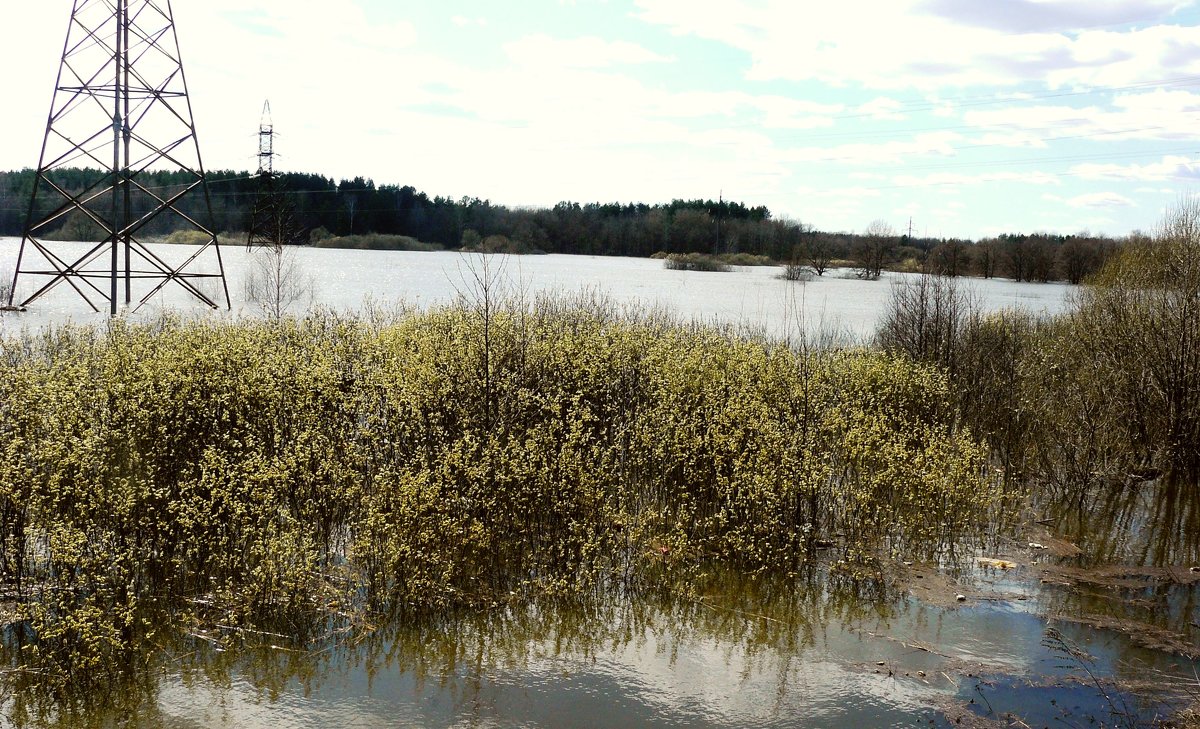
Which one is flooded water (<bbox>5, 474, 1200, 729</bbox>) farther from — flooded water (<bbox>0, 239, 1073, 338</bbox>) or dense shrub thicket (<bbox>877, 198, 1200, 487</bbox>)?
flooded water (<bbox>0, 239, 1073, 338</bbox>)

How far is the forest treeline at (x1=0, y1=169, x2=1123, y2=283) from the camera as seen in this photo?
75.4 m

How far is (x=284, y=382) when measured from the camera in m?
12.4

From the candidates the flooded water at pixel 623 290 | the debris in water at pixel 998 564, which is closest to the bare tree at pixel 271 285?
the flooded water at pixel 623 290

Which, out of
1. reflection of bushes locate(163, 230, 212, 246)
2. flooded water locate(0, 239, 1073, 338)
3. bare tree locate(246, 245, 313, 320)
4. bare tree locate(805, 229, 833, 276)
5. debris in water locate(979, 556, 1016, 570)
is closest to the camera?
debris in water locate(979, 556, 1016, 570)

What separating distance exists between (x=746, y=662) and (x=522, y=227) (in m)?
99.0

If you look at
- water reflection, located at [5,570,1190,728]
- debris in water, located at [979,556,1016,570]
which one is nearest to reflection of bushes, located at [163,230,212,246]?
water reflection, located at [5,570,1190,728]

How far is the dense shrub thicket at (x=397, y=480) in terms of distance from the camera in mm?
8461

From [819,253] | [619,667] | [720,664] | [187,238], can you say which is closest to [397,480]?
[619,667]

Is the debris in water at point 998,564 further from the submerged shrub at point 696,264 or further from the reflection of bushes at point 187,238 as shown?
the submerged shrub at point 696,264

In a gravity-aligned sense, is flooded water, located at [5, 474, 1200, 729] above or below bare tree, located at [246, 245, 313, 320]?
below

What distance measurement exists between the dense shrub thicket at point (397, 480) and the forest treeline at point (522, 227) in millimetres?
60032

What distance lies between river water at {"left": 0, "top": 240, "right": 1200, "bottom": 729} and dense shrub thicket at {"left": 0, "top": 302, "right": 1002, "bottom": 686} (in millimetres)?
554

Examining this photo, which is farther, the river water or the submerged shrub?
the submerged shrub

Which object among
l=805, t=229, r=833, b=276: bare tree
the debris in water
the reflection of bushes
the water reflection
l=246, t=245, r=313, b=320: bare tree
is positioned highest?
l=805, t=229, r=833, b=276: bare tree
